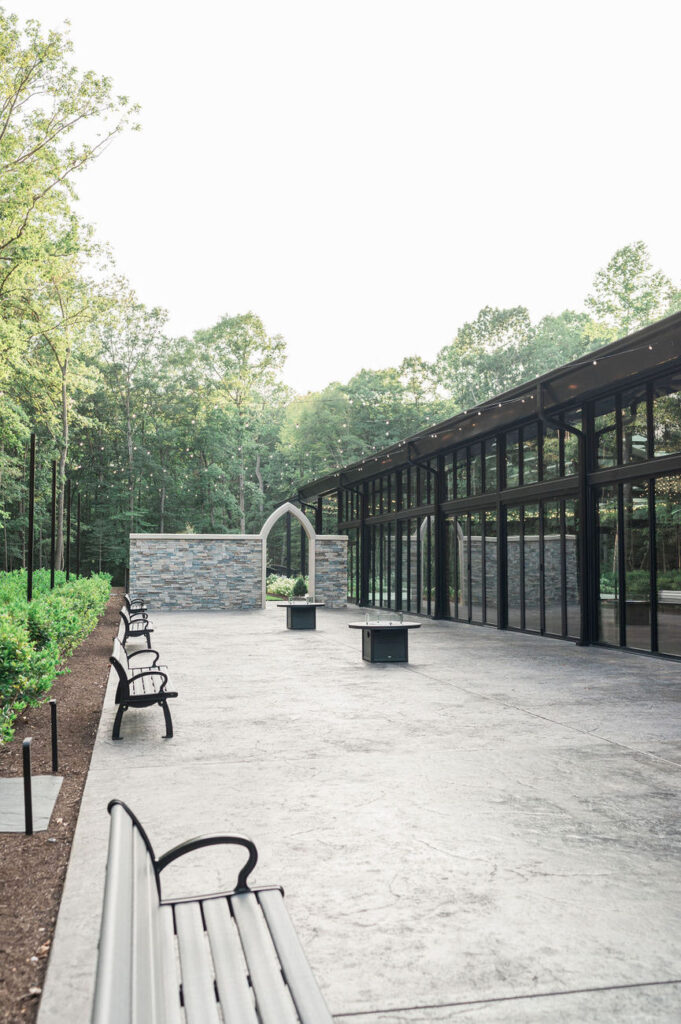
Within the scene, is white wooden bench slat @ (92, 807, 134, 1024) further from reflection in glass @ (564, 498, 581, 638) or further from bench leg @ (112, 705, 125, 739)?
reflection in glass @ (564, 498, 581, 638)

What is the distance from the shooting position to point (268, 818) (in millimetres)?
4781

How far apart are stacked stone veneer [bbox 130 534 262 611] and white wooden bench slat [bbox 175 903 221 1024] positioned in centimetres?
2141

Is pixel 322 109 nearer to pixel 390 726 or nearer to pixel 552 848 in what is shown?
pixel 390 726

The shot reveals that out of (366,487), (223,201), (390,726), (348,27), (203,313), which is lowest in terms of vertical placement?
(390,726)

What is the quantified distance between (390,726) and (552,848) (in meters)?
3.18

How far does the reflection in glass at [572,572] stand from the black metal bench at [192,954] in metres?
12.3

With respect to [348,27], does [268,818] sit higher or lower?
lower

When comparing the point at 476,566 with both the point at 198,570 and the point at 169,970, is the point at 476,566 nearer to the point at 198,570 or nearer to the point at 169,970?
the point at 198,570

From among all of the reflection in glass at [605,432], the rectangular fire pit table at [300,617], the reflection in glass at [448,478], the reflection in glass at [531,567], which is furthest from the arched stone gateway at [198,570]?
the reflection in glass at [605,432]

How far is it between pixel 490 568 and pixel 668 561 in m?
6.22

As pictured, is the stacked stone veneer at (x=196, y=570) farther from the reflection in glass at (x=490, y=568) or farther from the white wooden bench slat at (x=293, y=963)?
the white wooden bench slat at (x=293, y=963)

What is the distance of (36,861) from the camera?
13.7 feet

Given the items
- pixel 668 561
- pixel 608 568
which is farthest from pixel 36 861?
pixel 608 568

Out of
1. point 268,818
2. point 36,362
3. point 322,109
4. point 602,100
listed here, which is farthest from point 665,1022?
point 36,362
